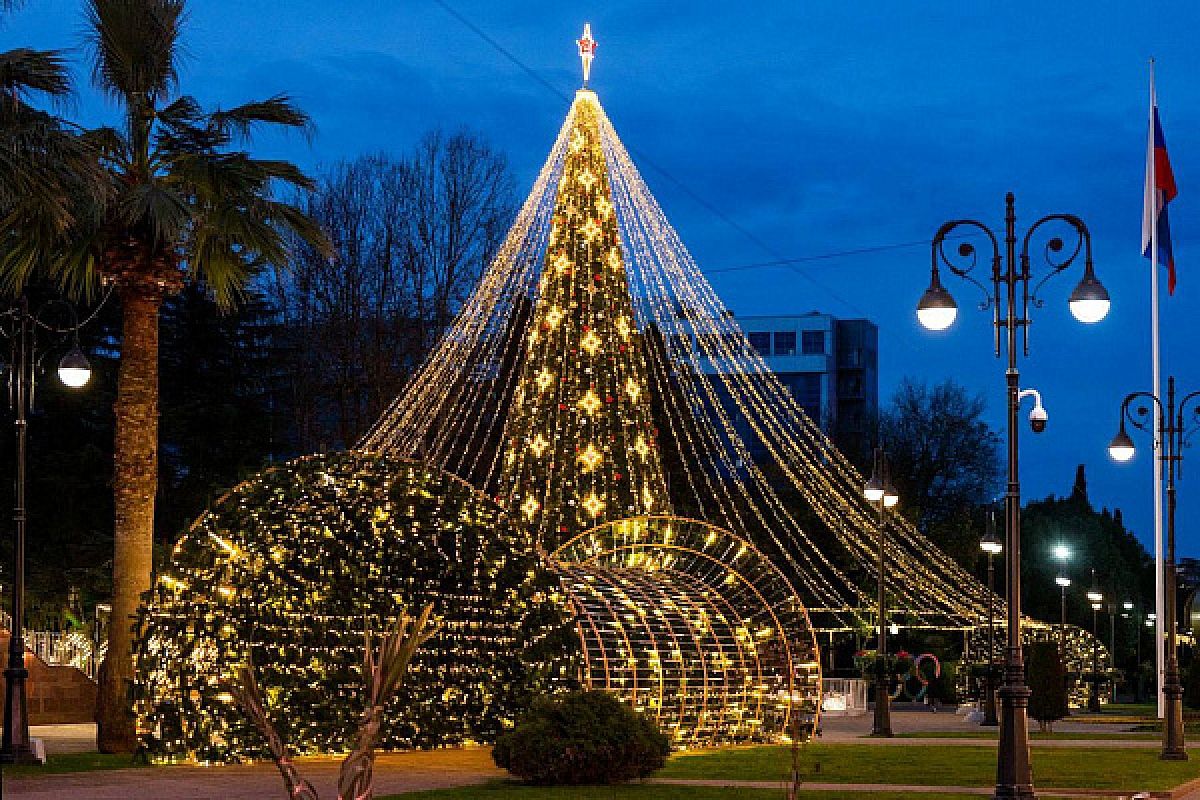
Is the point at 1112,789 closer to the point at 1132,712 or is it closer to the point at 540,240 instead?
the point at 540,240

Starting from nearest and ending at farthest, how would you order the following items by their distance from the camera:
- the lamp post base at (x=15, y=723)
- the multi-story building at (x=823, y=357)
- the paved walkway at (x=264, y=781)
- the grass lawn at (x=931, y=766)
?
1. the paved walkway at (x=264, y=781)
2. the grass lawn at (x=931, y=766)
3. the lamp post base at (x=15, y=723)
4. the multi-story building at (x=823, y=357)

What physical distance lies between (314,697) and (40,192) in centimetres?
699

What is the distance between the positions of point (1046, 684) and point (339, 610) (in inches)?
694

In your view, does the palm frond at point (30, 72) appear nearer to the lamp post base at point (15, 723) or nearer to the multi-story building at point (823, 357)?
the lamp post base at point (15, 723)

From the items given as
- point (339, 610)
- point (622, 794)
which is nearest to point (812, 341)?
point (339, 610)

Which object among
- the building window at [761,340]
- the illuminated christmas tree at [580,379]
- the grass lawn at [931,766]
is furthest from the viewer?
the building window at [761,340]

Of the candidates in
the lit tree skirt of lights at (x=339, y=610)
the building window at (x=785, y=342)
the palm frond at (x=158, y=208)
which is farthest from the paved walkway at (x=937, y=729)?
the building window at (x=785, y=342)

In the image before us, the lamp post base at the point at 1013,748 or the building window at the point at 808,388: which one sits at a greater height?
the building window at the point at 808,388

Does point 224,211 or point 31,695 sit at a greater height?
point 224,211

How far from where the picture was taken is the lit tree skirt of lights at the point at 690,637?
2355cm

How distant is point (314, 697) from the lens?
21.5 meters

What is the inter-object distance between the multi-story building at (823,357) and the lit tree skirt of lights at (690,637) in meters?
70.8

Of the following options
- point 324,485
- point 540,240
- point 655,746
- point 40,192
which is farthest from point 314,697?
point 540,240

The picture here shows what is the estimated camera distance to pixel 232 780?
18859mm
